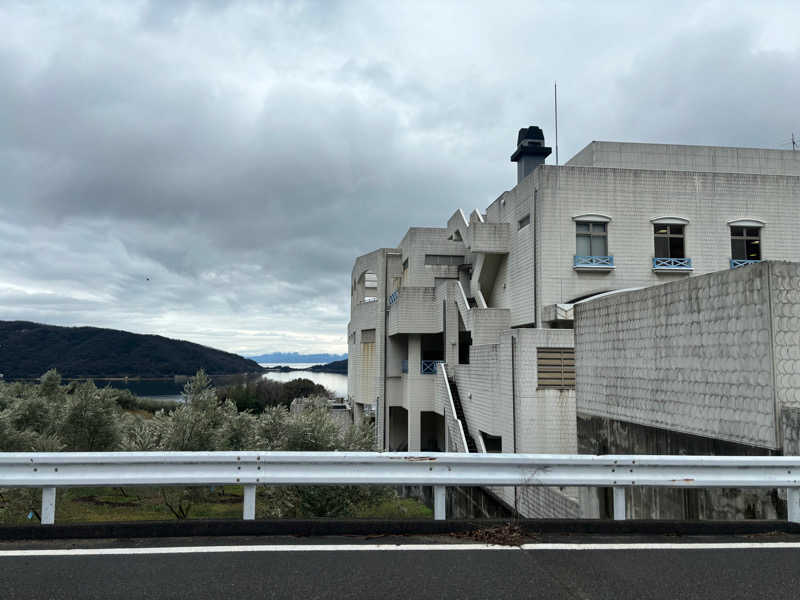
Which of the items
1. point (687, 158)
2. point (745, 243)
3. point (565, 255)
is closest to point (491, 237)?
point (565, 255)

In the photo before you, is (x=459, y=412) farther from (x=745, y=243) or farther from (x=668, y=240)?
(x=745, y=243)

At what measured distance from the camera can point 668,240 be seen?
24.7m

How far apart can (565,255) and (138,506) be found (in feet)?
59.4

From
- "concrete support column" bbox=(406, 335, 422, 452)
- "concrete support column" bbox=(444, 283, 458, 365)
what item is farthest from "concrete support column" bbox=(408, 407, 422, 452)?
"concrete support column" bbox=(444, 283, 458, 365)

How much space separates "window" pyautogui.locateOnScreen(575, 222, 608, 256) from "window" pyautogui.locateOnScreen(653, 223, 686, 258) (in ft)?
7.32

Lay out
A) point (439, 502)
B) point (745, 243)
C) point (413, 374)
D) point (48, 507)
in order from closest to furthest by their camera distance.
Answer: point (48, 507) → point (439, 502) → point (745, 243) → point (413, 374)

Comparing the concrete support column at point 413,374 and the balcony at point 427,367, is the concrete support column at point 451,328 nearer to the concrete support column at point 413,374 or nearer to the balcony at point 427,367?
the balcony at point 427,367

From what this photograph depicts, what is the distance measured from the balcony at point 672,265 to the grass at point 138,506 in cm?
1352

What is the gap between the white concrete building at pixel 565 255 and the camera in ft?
63.5

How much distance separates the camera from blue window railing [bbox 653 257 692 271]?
79.7 ft

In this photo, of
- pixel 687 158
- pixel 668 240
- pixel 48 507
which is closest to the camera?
pixel 48 507

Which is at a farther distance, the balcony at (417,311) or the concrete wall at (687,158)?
the balcony at (417,311)

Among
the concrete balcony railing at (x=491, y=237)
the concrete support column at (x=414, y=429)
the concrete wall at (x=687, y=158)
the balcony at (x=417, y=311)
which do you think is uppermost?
the concrete wall at (x=687, y=158)

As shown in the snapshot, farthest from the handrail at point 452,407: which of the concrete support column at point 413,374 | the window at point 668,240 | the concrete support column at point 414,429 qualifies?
the window at point 668,240
